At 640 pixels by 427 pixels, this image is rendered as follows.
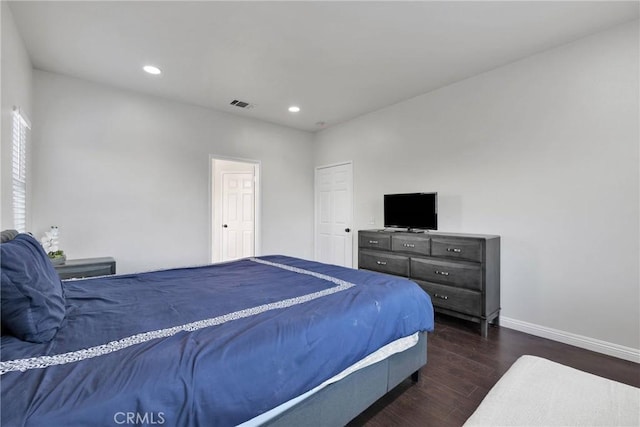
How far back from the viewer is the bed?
87cm

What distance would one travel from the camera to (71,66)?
308 centimetres

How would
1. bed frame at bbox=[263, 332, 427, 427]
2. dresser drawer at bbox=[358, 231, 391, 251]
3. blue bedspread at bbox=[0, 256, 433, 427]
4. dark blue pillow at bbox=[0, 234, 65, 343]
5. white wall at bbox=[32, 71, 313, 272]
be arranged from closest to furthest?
1. blue bedspread at bbox=[0, 256, 433, 427]
2. dark blue pillow at bbox=[0, 234, 65, 343]
3. bed frame at bbox=[263, 332, 427, 427]
4. white wall at bbox=[32, 71, 313, 272]
5. dresser drawer at bbox=[358, 231, 391, 251]

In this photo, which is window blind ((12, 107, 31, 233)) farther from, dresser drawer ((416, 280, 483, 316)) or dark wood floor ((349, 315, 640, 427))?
dresser drawer ((416, 280, 483, 316))

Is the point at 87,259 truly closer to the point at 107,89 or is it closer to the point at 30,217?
the point at 30,217

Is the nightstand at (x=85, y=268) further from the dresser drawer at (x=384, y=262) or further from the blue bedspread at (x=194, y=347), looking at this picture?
the dresser drawer at (x=384, y=262)

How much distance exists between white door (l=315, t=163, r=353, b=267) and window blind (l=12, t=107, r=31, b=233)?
3897 mm

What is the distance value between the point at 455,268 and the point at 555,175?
128 centimetres

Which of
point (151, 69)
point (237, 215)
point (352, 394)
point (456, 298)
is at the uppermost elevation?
point (151, 69)

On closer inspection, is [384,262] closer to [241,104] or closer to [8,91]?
[241,104]

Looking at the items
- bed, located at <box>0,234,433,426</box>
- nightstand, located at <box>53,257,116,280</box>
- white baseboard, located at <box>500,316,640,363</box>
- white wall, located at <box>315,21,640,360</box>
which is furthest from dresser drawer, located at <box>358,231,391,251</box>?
nightstand, located at <box>53,257,116,280</box>

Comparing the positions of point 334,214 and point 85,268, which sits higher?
point 334,214

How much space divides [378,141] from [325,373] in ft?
12.1

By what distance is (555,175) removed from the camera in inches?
108

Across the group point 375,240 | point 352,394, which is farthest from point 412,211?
point 352,394
